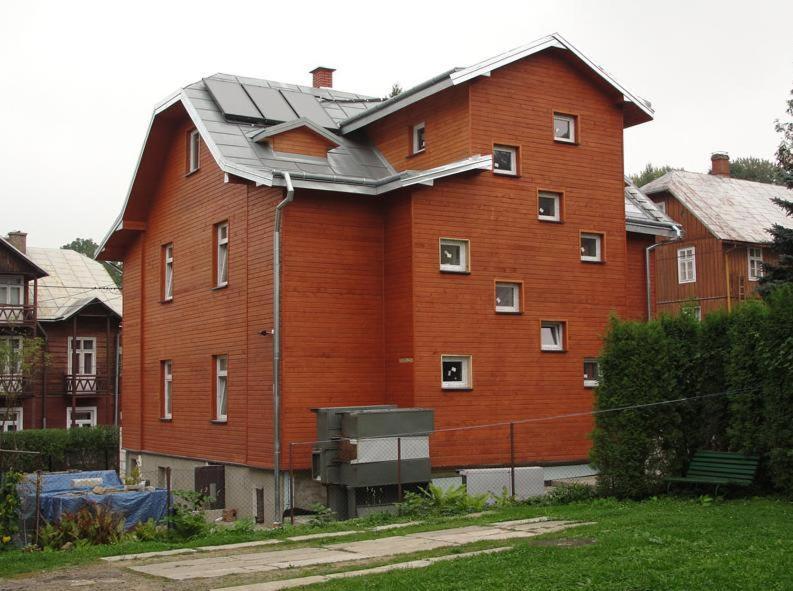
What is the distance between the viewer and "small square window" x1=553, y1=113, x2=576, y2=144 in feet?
75.8

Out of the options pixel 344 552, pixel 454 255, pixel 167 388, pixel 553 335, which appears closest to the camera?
pixel 344 552

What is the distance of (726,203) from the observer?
4647 cm

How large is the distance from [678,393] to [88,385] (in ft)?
116

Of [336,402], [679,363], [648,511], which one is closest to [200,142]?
[336,402]

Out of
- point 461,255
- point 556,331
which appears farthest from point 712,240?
point 461,255

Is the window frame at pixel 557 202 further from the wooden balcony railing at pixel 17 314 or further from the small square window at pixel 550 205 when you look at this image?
the wooden balcony railing at pixel 17 314

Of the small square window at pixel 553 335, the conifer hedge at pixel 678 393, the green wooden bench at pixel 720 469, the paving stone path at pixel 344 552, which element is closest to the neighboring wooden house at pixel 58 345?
the small square window at pixel 553 335

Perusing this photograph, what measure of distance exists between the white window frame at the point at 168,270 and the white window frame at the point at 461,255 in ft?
28.6

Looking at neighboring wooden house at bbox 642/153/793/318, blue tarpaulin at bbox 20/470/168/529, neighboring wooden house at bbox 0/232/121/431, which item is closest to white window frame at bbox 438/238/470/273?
blue tarpaulin at bbox 20/470/168/529

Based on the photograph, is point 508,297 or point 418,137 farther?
point 418,137

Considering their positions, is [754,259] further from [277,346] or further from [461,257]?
A: [277,346]

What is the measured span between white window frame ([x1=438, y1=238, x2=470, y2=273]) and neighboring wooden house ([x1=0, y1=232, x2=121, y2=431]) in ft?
85.9

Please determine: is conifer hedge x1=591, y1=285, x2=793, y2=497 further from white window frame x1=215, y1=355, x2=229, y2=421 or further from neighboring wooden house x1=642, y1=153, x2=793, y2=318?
neighboring wooden house x1=642, y1=153, x2=793, y2=318

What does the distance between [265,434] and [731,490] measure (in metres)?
9.72
